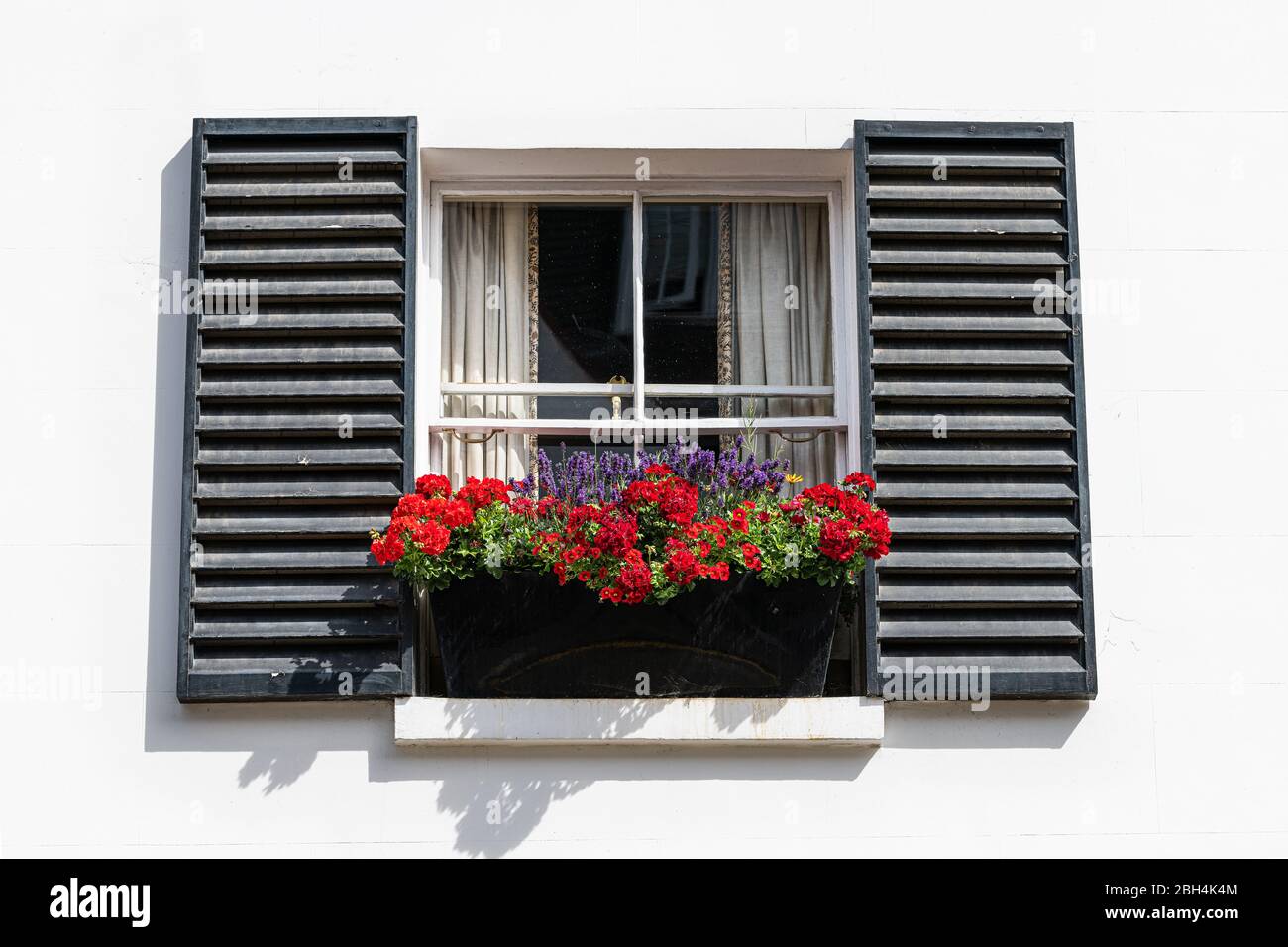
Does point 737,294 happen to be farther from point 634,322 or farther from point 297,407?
point 297,407

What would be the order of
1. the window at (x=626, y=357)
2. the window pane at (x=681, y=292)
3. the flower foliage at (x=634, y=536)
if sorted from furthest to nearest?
the window pane at (x=681, y=292) → the window at (x=626, y=357) → the flower foliage at (x=634, y=536)

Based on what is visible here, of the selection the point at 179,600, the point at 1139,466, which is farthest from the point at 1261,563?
the point at 179,600

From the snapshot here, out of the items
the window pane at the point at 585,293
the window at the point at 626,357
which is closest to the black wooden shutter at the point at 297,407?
the window at the point at 626,357

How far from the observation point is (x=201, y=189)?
4.71m

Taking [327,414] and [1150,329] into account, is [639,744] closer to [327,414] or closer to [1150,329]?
→ [327,414]

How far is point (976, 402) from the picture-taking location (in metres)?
4.68

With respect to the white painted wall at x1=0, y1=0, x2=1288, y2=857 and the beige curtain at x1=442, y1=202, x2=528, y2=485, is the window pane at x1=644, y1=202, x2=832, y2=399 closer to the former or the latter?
the white painted wall at x1=0, y1=0, x2=1288, y2=857

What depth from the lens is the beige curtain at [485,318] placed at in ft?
16.2

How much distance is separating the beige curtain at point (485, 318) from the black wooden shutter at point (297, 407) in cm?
34

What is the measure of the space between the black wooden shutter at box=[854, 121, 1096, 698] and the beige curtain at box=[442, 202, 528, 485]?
46.8 inches

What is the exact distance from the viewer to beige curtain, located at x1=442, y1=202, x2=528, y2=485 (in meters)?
4.94

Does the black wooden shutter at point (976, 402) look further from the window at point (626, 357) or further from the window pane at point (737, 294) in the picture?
the window pane at point (737, 294)

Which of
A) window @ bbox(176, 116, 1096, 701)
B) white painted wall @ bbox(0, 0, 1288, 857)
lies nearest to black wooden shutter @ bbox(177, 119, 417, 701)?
window @ bbox(176, 116, 1096, 701)

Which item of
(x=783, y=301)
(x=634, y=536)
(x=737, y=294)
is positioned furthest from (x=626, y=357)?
(x=634, y=536)
